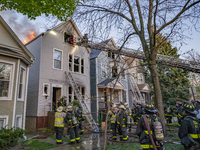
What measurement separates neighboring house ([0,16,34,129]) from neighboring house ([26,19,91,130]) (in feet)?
9.55

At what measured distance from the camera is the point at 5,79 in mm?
8453

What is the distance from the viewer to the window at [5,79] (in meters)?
8.32

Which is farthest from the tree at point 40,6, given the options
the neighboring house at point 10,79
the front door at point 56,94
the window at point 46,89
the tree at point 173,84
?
the tree at point 173,84

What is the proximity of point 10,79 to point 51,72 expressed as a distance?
204 inches

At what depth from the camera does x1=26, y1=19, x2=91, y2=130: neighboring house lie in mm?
12523

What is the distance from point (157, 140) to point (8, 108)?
7501mm

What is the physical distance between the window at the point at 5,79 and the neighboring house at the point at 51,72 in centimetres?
410

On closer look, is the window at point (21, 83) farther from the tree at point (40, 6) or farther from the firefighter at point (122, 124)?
the firefighter at point (122, 124)

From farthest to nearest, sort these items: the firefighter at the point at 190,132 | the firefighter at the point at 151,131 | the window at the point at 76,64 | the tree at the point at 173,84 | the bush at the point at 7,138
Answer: the tree at the point at 173,84 → the window at the point at 76,64 → the bush at the point at 7,138 → the firefighter at the point at 190,132 → the firefighter at the point at 151,131

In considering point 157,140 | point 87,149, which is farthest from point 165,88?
point 157,140

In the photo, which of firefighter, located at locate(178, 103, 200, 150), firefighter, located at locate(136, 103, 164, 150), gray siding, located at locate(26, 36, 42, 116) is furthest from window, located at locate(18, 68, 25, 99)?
firefighter, located at locate(178, 103, 200, 150)

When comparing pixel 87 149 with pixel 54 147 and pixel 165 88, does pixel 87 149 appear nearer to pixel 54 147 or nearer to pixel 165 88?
pixel 54 147

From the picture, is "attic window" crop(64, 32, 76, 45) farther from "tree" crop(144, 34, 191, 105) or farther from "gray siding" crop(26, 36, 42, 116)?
"tree" crop(144, 34, 191, 105)

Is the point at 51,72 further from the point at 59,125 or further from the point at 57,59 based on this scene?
the point at 59,125
